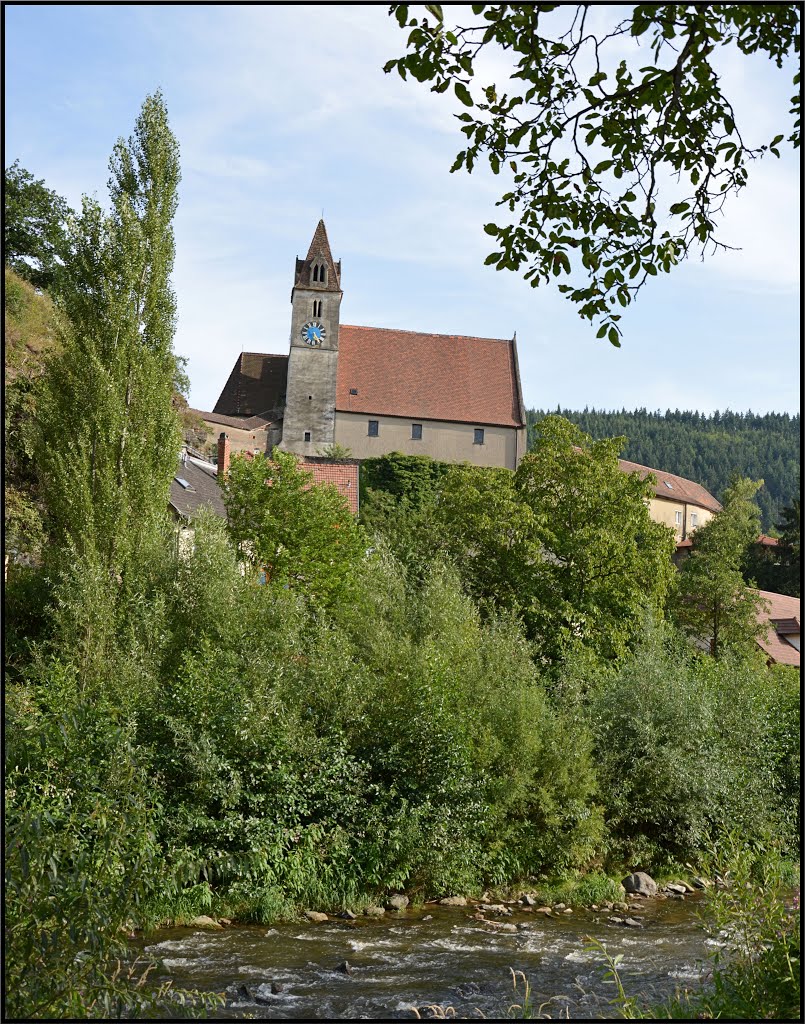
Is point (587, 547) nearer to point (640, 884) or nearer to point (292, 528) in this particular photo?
point (292, 528)

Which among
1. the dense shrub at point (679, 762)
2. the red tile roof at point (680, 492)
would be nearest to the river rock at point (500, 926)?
the dense shrub at point (679, 762)

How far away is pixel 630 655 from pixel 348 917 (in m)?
11.0

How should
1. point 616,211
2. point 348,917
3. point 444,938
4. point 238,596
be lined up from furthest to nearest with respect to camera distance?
point 238,596 → point 348,917 → point 444,938 → point 616,211

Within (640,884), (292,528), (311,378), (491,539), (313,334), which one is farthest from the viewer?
(313,334)

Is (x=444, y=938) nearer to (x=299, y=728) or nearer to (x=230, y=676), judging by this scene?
(x=299, y=728)

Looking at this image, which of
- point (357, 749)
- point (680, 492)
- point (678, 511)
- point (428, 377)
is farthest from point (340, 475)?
point (680, 492)

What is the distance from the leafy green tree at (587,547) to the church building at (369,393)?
1175 inches

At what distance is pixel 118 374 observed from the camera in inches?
710

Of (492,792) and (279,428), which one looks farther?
(279,428)

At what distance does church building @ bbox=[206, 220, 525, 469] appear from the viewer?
187 ft

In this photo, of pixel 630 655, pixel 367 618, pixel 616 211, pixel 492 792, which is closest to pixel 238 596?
pixel 367 618

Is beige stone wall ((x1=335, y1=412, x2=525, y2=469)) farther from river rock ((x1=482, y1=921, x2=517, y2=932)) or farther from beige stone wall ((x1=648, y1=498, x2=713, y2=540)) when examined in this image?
river rock ((x1=482, y1=921, x2=517, y2=932))

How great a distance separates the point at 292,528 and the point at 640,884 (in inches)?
451

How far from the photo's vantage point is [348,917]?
13766mm
